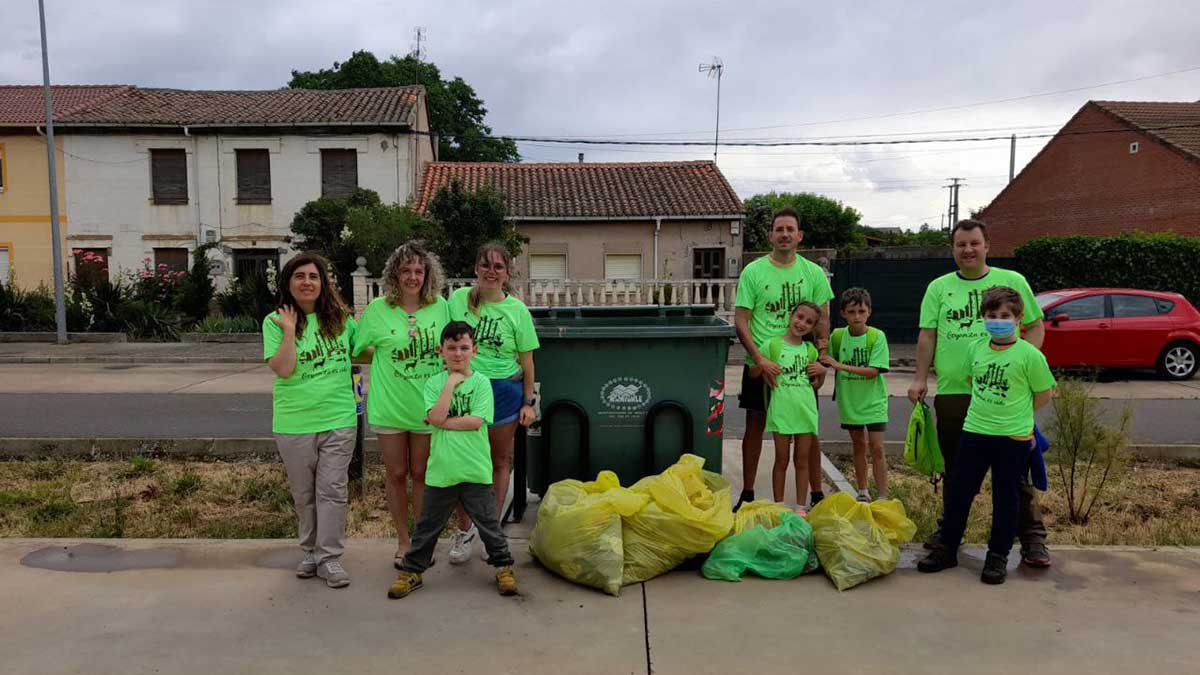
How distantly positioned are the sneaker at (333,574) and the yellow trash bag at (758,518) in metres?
1.94

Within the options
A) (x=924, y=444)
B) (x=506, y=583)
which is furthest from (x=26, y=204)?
(x=924, y=444)

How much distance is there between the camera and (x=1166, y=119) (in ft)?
83.5

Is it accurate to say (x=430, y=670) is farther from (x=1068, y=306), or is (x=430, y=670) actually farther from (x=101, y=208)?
(x=101, y=208)

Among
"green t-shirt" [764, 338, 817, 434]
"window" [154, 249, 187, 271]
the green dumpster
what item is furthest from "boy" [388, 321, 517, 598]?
"window" [154, 249, 187, 271]

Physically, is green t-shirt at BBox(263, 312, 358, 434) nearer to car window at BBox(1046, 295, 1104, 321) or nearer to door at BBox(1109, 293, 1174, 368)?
car window at BBox(1046, 295, 1104, 321)

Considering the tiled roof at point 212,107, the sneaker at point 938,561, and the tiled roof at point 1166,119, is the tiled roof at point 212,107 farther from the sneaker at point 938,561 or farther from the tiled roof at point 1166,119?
the tiled roof at point 1166,119

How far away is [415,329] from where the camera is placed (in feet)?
13.6

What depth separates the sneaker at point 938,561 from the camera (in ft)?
13.5

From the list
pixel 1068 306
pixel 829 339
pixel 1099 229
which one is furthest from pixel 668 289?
pixel 1099 229

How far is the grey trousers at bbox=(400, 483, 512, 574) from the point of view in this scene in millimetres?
3842

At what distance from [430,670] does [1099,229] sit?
3020 cm

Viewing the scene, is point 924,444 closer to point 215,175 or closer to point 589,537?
point 589,537

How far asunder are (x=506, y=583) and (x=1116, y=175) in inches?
1134

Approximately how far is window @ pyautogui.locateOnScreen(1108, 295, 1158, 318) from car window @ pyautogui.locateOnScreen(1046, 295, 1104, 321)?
215 millimetres
